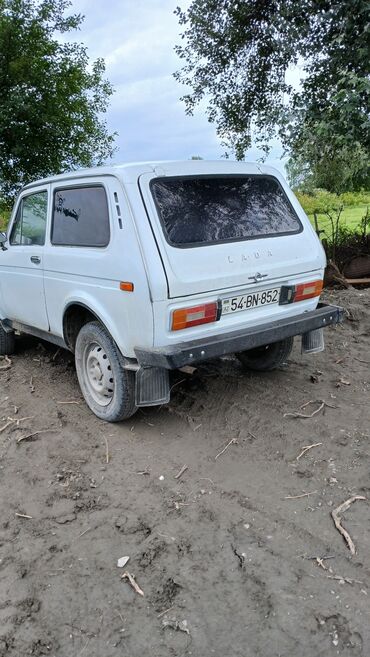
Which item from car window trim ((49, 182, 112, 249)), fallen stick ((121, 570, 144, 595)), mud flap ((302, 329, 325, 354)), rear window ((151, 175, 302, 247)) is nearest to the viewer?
fallen stick ((121, 570, 144, 595))

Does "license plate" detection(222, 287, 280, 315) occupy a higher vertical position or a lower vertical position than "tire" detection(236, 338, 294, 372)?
higher

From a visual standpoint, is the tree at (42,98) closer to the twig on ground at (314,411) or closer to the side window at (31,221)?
the side window at (31,221)

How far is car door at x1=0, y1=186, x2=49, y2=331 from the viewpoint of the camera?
4.52 m

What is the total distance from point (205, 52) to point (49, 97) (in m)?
3.57

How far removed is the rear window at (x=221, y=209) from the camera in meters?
3.38

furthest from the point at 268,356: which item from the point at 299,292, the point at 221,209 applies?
the point at 221,209

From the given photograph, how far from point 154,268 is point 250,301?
0.86 m

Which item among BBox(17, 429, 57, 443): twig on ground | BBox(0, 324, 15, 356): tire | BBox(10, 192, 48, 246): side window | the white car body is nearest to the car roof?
the white car body

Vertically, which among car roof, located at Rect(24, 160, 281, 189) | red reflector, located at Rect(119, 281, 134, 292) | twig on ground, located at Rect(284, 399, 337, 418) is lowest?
twig on ground, located at Rect(284, 399, 337, 418)

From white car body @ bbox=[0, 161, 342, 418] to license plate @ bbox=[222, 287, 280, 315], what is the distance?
4 cm

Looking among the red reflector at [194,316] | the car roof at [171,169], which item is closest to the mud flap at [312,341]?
the red reflector at [194,316]

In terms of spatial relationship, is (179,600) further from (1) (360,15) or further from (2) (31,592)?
(1) (360,15)

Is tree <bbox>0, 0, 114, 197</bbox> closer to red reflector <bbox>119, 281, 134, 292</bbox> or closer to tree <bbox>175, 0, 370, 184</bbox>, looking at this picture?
tree <bbox>175, 0, 370, 184</bbox>

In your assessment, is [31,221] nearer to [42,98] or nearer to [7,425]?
[7,425]
